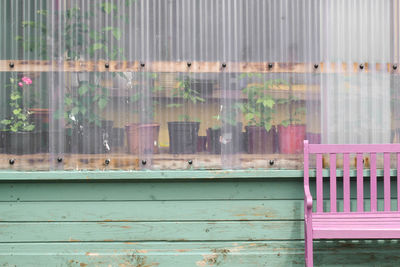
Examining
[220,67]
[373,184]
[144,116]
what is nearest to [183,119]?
[144,116]

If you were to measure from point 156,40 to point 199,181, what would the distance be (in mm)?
819

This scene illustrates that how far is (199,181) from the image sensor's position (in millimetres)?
2531

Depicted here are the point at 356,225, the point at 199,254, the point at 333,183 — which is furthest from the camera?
the point at 199,254

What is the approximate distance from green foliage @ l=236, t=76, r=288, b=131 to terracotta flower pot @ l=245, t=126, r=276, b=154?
0.03 m

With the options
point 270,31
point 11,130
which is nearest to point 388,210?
point 270,31

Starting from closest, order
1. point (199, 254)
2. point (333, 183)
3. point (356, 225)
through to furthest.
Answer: point (356, 225), point (333, 183), point (199, 254)

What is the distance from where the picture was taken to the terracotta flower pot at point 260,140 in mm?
2576

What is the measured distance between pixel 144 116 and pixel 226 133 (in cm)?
47

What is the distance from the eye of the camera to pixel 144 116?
2574mm

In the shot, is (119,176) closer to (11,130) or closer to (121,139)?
(121,139)

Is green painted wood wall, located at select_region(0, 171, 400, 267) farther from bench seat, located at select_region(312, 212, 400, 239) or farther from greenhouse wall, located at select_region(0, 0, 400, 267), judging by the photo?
bench seat, located at select_region(312, 212, 400, 239)

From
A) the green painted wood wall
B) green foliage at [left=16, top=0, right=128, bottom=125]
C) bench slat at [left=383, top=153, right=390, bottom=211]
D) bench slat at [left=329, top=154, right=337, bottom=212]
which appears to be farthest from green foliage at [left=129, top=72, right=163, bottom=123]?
bench slat at [left=383, top=153, right=390, bottom=211]

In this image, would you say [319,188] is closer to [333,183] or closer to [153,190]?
[333,183]

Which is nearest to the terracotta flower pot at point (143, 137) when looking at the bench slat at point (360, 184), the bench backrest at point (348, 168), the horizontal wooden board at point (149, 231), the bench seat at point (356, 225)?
the horizontal wooden board at point (149, 231)
